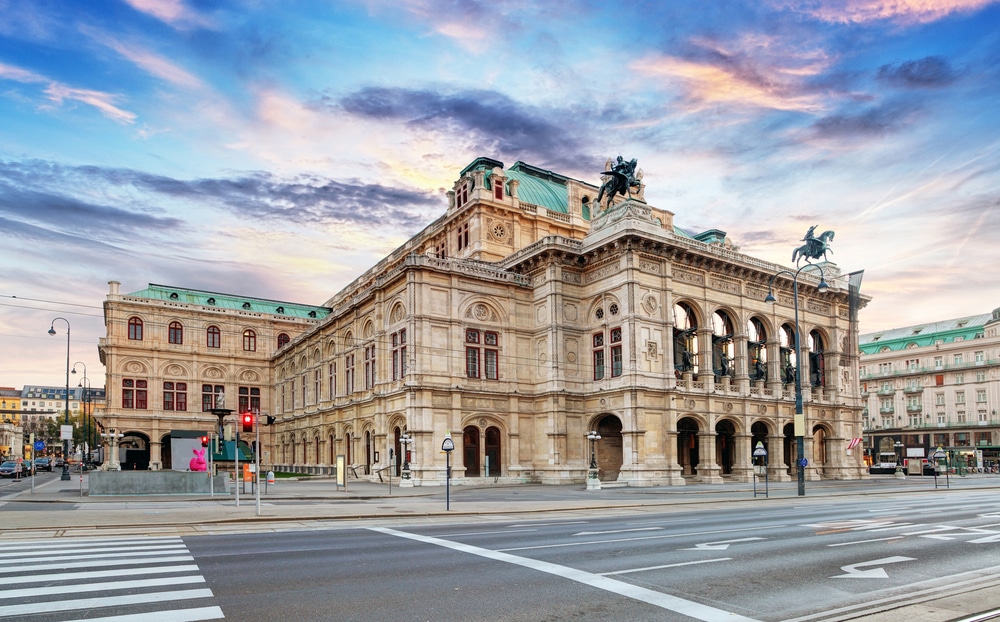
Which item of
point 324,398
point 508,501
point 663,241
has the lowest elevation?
point 508,501

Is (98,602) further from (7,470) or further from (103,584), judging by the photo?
(7,470)

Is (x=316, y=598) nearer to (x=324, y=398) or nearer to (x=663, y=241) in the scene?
(x=663, y=241)

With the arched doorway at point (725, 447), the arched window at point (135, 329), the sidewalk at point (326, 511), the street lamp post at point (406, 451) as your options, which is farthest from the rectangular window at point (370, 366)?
the arched window at point (135, 329)

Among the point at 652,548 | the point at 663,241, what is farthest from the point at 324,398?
the point at 652,548

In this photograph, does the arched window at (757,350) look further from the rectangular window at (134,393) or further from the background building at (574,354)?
the rectangular window at (134,393)

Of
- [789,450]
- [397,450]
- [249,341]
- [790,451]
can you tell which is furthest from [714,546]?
[249,341]

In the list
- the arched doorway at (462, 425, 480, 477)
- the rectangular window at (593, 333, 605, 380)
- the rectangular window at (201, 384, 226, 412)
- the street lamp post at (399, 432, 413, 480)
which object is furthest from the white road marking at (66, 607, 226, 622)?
the rectangular window at (201, 384, 226, 412)

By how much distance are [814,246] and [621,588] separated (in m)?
56.5

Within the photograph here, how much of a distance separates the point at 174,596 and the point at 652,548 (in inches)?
360

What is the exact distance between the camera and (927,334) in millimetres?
105438

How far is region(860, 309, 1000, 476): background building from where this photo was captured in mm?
94062

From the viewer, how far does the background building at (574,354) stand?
48.8m

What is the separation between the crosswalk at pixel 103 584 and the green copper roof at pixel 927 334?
105961 millimetres

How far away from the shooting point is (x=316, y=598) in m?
10.7
